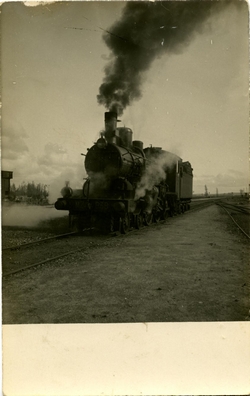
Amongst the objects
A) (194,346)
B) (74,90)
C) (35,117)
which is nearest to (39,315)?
(194,346)

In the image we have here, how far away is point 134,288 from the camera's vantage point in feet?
13.5

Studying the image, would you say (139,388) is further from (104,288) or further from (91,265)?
(91,265)

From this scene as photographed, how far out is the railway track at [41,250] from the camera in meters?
4.79

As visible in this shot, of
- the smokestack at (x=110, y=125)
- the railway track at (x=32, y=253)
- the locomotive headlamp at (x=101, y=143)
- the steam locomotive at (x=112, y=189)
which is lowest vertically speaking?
the railway track at (x=32, y=253)

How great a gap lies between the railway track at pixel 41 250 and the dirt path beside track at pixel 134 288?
233mm

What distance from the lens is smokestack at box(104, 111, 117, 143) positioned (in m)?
8.29

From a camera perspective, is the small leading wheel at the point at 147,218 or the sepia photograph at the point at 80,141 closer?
the sepia photograph at the point at 80,141

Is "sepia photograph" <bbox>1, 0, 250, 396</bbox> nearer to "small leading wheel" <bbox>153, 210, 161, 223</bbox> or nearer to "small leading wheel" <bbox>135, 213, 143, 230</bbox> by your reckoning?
"small leading wheel" <bbox>135, 213, 143, 230</bbox>

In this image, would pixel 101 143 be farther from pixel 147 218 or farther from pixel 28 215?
pixel 28 215

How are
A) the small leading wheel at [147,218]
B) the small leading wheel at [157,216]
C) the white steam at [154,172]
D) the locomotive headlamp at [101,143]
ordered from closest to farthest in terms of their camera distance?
1. the locomotive headlamp at [101,143]
2. the white steam at [154,172]
3. the small leading wheel at [147,218]
4. the small leading wheel at [157,216]

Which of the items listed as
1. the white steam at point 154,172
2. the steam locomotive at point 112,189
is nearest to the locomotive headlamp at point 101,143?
the steam locomotive at point 112,189

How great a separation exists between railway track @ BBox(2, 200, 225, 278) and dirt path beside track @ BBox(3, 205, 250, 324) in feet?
0.76

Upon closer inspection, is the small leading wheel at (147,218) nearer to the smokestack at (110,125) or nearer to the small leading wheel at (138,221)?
the small leading wheel at (138,221)

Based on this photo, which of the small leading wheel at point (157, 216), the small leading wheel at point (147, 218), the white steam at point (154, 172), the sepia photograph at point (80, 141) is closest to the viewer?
the sepia photograph at point (80, 141)
